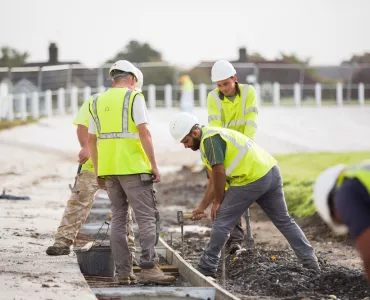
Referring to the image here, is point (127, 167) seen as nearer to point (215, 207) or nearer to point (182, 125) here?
point (182, 125)

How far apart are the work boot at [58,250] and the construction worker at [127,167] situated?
1277 mm

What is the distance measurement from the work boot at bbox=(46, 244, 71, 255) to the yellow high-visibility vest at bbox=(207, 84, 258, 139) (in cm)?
224

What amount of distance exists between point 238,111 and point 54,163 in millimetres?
18298

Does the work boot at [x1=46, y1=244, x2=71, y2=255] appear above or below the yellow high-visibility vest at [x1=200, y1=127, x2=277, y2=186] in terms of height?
below

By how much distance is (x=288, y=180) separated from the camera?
20.3 metres

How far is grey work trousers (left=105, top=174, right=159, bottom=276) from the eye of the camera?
968cm

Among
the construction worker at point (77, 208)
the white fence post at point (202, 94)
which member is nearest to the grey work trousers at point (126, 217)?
the construction worker at point (77, 208)

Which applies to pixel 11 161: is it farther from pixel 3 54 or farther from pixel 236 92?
pixel 3 54

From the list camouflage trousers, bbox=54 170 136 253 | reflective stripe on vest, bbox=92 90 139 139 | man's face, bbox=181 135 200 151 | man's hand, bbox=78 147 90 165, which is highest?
reflective stripe on vest, bbox=92 90 139 139

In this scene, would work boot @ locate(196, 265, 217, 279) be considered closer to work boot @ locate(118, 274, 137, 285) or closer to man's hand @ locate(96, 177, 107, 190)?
work boot @ locate(118, 274, 137, 285)

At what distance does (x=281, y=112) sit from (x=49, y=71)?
10240 millimetres

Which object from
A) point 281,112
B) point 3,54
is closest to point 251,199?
point 281,112

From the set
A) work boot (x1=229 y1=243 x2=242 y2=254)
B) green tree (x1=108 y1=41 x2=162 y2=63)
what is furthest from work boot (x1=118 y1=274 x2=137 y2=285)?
green tree (x1=108 y1=41 x2=162 y2=63)

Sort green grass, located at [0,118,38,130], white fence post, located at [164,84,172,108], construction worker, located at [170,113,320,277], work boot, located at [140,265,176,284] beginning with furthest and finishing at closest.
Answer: white fence post, located at [164,84,172,108] → green grass, located at [0,118,38,130] → work boot, located at [140,265,176,284] → construction worker, located at [170,113,320,277]
